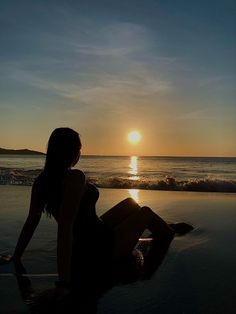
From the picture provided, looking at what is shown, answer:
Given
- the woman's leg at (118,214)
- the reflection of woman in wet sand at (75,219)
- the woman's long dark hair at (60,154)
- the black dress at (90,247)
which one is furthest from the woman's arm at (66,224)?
the woman's leg at (118,214)

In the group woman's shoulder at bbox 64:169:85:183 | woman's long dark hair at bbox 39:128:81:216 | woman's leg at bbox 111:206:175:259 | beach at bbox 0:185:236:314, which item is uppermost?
woman's long dark hair at bbox 39:128:81:216

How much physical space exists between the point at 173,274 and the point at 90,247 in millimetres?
871

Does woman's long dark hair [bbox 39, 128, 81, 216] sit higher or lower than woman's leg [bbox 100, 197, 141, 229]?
higher

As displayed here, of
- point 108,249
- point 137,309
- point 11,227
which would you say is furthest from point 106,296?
point 11,227

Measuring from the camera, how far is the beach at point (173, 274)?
3.48 metres

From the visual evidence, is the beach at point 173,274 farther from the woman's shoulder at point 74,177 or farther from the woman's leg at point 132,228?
the woman's shoulder at point 74,177

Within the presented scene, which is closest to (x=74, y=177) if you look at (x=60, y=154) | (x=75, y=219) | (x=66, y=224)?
(x=60, y=154)

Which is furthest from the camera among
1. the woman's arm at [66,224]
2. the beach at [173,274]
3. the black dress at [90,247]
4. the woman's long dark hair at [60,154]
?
the black dress at [90,247]

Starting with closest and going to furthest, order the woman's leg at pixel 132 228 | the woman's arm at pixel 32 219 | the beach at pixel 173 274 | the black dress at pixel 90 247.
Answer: the beach at pixel 173 274 → the black dress at pixel 90 247 → the woman's arm at pixel 32 219 → the woman's leg at pixel 132 228

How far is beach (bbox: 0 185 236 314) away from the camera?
3.48m

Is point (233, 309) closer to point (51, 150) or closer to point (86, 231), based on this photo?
point (86, 231)

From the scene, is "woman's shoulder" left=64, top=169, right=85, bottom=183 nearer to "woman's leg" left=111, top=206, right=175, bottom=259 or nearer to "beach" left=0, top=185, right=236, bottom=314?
"beach" left=0, top=185, right=236, bottom=314

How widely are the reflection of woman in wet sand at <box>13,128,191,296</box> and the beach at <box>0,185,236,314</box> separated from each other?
13.8 inches

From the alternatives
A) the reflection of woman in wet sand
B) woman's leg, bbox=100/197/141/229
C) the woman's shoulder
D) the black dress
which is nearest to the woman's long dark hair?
the reflection of woman in wet sand
